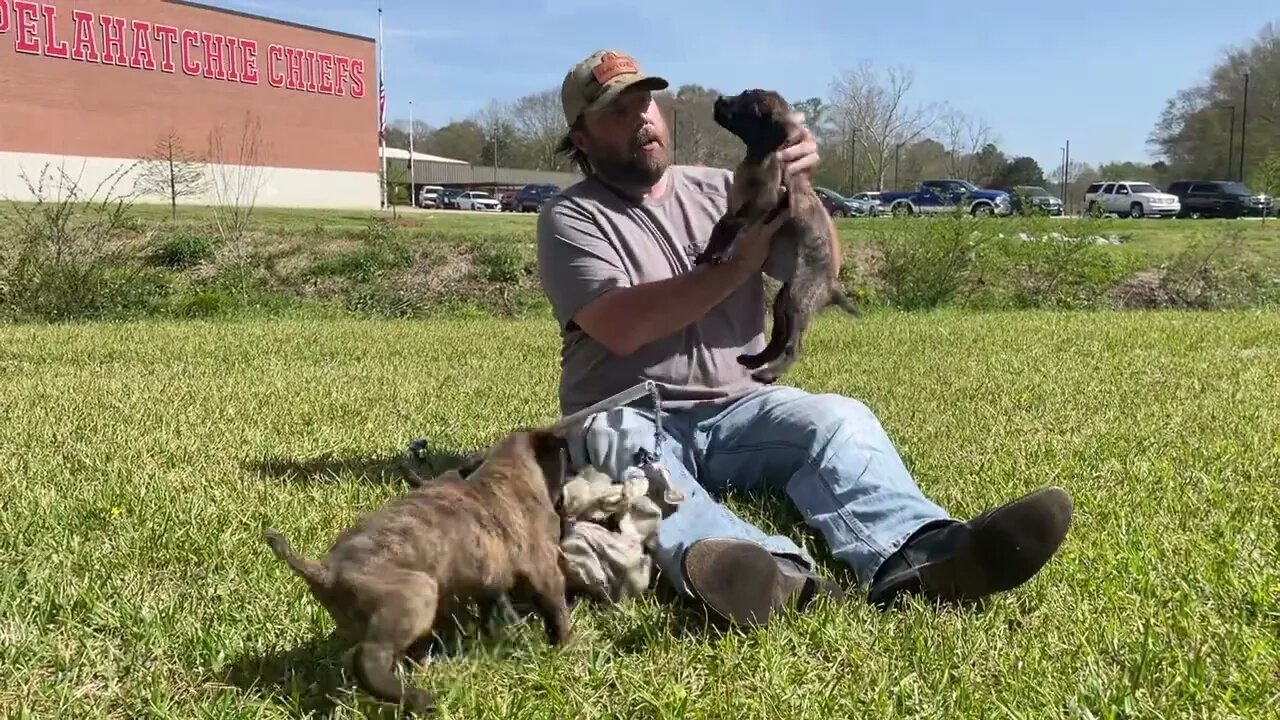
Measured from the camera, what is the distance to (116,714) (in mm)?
2436

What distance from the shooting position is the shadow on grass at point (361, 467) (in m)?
4.42

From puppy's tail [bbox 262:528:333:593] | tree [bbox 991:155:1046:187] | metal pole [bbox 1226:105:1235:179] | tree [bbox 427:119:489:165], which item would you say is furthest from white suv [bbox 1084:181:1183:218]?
tree [bbox 427:119:489:165]

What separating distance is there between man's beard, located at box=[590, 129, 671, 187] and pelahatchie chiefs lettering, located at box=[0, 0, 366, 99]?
39.5 meters

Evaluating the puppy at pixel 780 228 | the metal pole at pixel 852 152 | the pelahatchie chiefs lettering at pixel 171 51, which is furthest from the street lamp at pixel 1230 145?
the puppy at pixel 780 228

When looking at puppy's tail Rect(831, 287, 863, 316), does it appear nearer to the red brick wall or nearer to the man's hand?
the man's hand

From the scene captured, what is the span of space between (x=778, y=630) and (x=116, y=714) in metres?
1.62

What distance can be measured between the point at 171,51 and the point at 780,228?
1694 inches

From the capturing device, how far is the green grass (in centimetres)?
247

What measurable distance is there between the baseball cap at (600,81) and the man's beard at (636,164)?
181mm

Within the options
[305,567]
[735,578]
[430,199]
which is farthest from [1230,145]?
[305,567]

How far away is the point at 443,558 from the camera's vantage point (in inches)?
95.3

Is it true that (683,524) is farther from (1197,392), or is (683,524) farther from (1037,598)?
(1197,392)

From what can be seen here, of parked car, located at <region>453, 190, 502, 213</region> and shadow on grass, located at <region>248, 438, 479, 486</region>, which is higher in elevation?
parked car, located at <region>453, 190, 502, 213</region>

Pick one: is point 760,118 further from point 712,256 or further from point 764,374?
point 764,374
